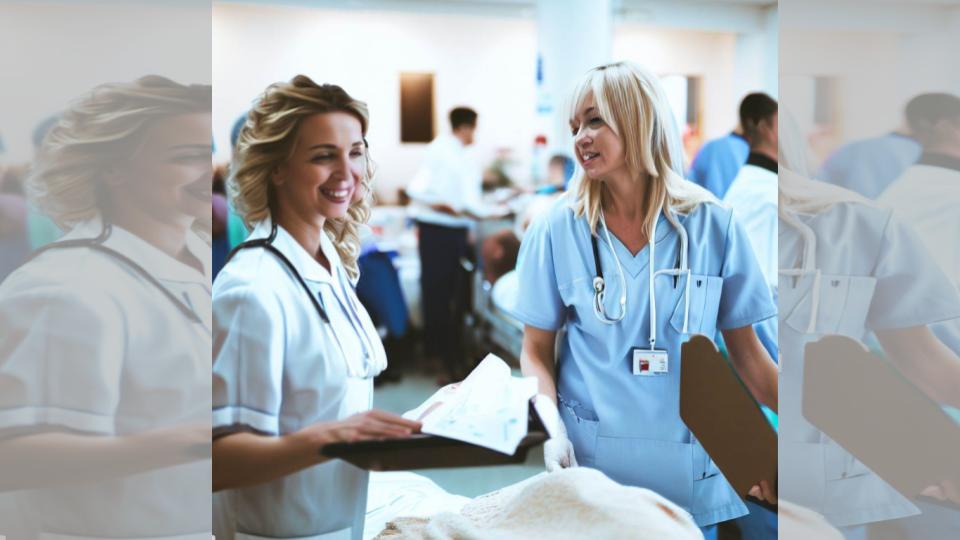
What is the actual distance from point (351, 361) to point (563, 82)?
0.81 metres

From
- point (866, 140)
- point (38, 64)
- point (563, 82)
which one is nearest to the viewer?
point (38, 64)

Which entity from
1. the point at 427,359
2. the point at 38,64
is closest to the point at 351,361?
the point at 427,359

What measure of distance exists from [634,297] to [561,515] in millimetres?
496

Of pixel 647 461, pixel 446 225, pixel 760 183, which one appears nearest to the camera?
pixel 647 461

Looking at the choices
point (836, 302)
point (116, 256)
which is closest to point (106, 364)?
point (116, 256)

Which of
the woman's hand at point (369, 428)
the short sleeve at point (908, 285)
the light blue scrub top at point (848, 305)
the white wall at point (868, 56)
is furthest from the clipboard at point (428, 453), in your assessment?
the white wall at point (868, 56)

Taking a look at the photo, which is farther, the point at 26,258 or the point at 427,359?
the point at 427,359

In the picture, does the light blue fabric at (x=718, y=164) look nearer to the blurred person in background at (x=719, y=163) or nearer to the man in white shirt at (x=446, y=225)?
the blurred person in background at (x=719, y=163)

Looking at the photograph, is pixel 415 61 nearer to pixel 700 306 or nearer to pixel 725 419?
pixel 700 306

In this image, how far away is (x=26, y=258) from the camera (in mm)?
1876

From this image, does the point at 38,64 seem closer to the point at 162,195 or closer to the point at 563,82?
the point at 162,195

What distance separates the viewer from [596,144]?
204cm

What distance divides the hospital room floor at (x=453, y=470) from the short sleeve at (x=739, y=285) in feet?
1.75

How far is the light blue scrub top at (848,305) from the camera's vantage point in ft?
6.64
